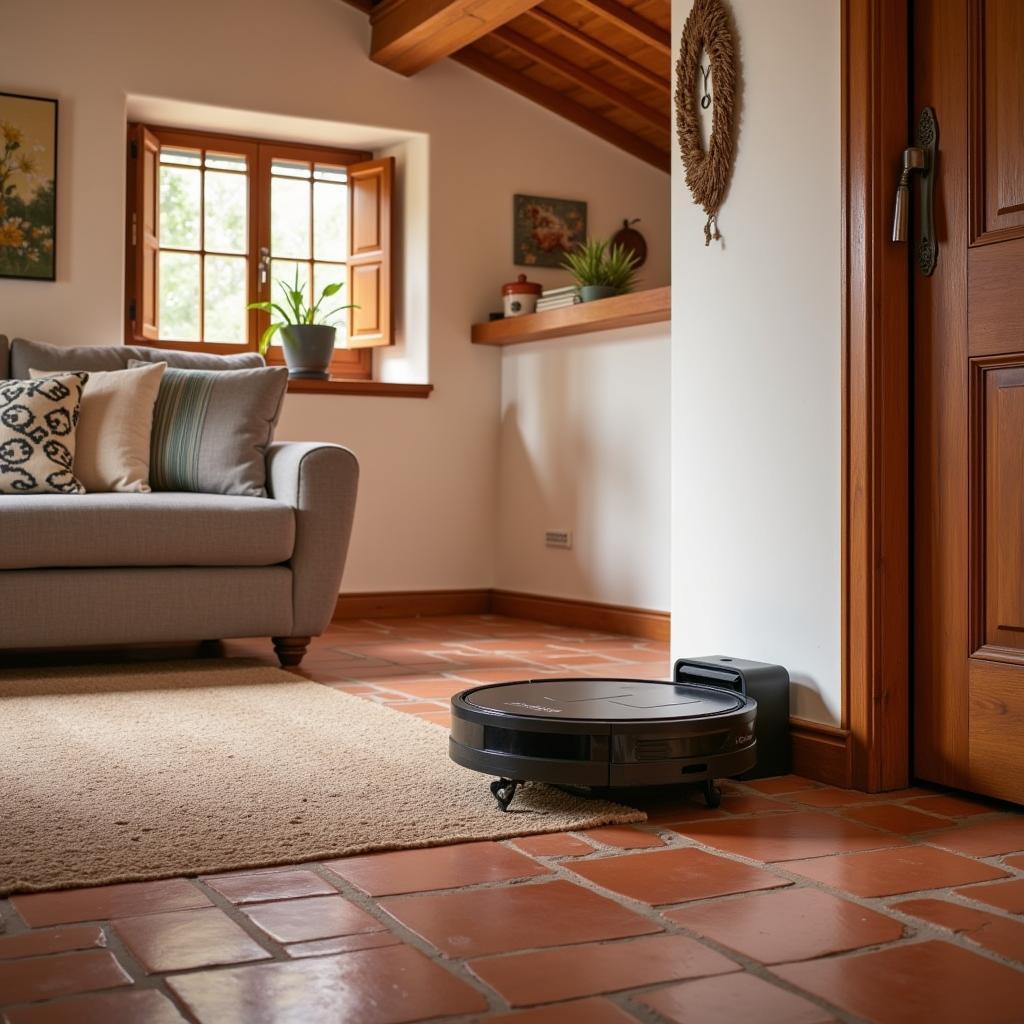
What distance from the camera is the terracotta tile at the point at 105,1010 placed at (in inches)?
46.4

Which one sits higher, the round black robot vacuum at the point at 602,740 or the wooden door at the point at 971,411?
the wooden door at the point at 971,411

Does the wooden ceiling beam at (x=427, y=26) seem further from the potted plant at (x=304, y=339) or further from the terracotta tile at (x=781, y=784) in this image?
the terracotta tile at (x=781, y=784)

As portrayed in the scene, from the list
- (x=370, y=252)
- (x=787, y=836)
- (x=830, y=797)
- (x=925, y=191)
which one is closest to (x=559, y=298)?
(x=370, y=252)

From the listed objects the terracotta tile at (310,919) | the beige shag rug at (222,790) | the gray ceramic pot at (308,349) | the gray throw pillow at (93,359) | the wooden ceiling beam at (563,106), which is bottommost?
the terracotta tile at (310,919)

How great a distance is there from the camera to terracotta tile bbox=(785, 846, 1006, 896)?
1.64 metres

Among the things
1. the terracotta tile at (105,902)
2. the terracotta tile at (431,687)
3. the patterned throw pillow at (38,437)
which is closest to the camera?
the terracotta tile at (105,902)

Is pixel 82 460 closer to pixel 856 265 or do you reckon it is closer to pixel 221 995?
pixel 856 265

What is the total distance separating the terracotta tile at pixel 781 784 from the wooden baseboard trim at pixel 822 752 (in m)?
0.02

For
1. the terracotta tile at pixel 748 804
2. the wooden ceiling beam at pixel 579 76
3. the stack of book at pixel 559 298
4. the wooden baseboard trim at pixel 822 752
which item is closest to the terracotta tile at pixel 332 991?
the terracotta tile at pixel 748 804

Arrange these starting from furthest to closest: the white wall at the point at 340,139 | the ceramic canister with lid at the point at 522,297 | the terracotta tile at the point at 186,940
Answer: the ceramic canister with lid at the point at 522,297 < the white wall at the point at 340,139 < the terracotta tile at the point at 186,940

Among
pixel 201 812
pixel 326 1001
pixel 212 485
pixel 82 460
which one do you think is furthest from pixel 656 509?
pixel 326 1001

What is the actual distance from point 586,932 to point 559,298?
3.83 m

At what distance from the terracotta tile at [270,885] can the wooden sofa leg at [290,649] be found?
6.69ft

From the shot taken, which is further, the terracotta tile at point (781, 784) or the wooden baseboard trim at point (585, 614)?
the wooden baseboard trim at point (585, 614)
